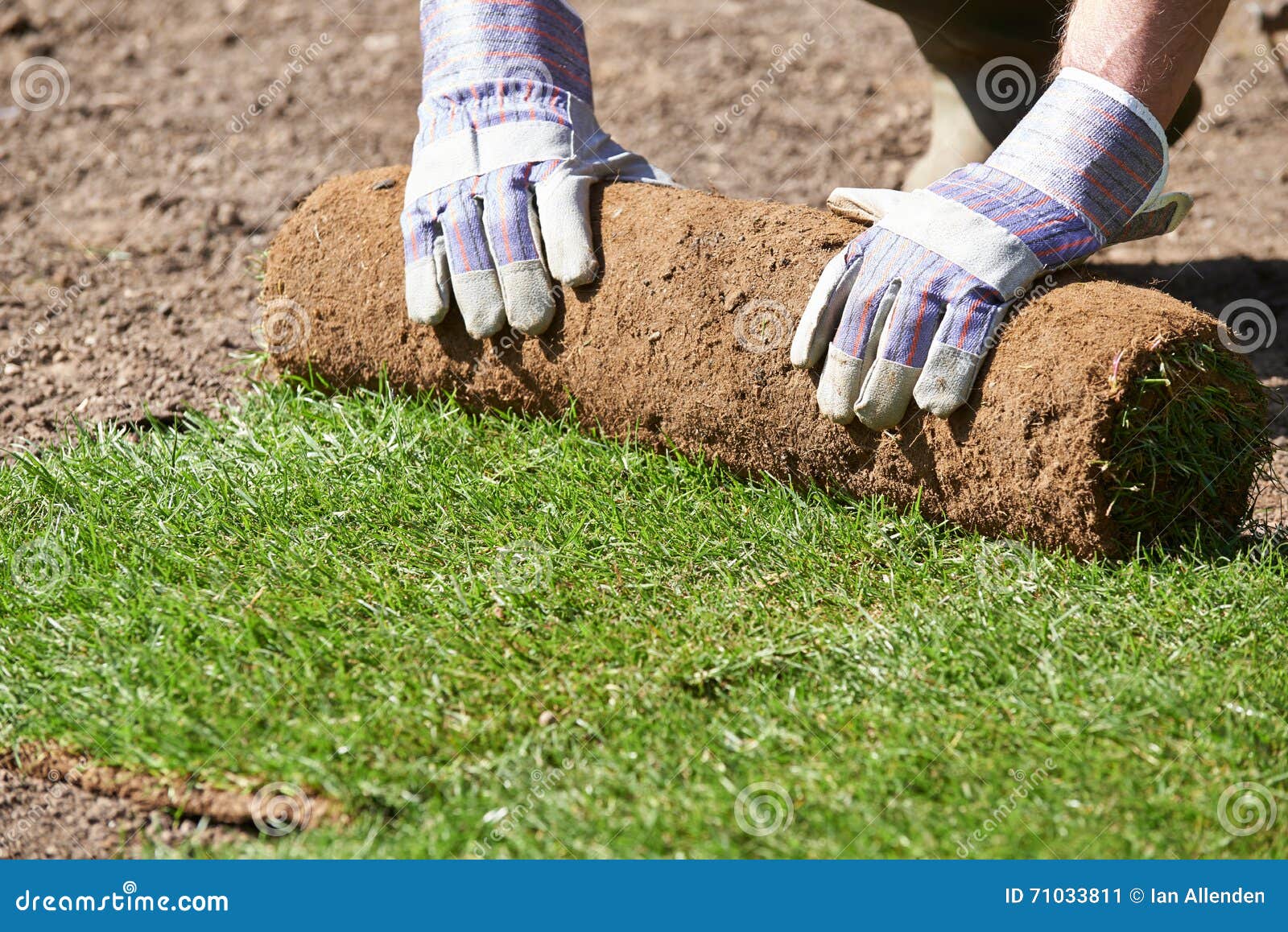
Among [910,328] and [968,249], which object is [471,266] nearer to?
[910,328]

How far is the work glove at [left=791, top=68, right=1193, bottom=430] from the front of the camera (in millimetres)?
2633

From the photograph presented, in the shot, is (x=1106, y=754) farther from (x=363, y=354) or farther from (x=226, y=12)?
(x=226, y=12)

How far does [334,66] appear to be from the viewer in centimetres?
632

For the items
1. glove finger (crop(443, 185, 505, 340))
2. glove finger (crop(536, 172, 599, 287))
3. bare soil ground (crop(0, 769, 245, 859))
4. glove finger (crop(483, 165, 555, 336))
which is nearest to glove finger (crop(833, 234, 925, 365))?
glove finger (crop(536, 172, 599, 287))

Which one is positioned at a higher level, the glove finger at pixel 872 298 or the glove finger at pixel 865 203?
the glove finger at pixel 865 203

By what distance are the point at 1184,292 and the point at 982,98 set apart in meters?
1.02

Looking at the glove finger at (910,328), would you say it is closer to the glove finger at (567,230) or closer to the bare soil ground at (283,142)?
the glove finger at (567,230)

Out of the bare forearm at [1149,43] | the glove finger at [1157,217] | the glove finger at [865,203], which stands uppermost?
the bare forearm at [1149,43]

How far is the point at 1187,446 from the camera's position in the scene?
259cm

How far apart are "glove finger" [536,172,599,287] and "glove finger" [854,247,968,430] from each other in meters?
0.81

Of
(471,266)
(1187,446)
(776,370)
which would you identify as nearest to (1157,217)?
(1187,446)

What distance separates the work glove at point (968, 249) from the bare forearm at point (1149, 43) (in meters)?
0.05

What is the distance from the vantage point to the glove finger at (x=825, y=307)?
8.95 ft

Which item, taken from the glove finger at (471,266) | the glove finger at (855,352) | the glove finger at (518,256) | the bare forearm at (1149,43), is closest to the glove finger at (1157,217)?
the bare forearm at (1149,43)
